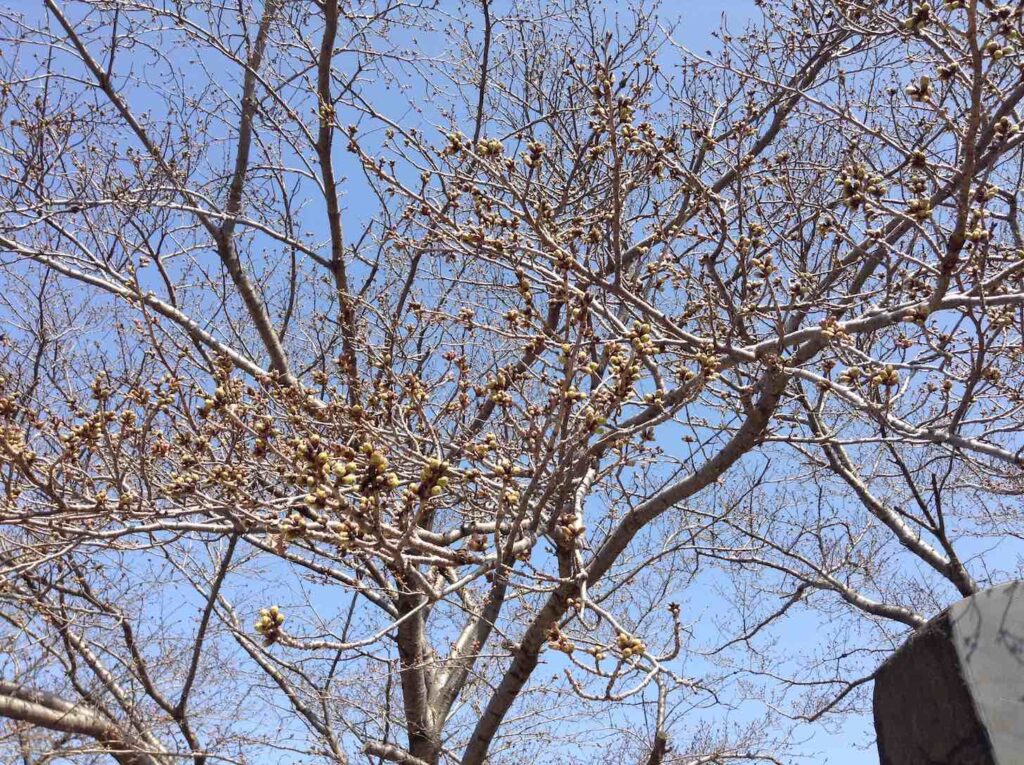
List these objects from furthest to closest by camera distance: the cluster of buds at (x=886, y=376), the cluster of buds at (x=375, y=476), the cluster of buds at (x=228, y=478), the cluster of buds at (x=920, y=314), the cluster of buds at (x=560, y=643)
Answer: the cluster of buds at (x=228, y=478) < the cluster of buds at (x=920, y=314) < the cluster of buds at (x=886, y=376) < the cluster of buds at (x=560, y=643) < the cluster of buds at (x=375, y=476)

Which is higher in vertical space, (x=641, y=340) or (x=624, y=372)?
(x=641, y=340)

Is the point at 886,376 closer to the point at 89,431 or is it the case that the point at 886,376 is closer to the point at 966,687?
the point at 966,687

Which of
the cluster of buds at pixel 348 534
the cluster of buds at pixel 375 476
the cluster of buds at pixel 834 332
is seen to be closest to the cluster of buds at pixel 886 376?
the cluster of buds at pixel 834 332

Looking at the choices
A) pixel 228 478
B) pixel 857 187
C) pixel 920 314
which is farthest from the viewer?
pixel 228 478

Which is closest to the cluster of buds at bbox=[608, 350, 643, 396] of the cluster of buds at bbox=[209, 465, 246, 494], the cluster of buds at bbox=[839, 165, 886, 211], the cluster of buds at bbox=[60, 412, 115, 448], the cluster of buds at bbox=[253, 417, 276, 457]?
the cluster of buds at bbox=[839, 165, 886, 211]

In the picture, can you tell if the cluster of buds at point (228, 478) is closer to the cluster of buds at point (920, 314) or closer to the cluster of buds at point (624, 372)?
the cluster of buds at point (624, 372)

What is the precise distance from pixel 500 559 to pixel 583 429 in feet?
2.01

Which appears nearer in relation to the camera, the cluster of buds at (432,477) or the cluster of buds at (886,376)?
the cluster of buds at (432,477)

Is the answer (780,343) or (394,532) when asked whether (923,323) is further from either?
(394,532)

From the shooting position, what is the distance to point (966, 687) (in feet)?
8.59

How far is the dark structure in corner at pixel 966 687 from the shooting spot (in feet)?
8.32

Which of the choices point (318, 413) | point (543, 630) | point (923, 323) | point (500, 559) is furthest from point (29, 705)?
point (923, 323)

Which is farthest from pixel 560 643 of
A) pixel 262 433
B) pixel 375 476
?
pixel 262 433

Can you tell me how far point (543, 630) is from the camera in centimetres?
480
